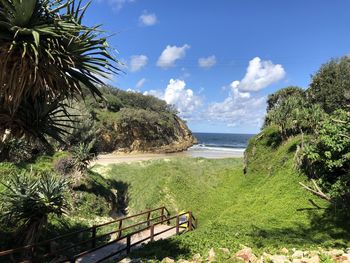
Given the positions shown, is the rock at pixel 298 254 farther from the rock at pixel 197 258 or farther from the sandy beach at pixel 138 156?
the sandy beach at pixel 138 156

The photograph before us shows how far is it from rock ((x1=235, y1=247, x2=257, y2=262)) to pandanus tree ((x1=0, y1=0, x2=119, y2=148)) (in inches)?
239

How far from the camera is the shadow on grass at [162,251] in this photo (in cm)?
1027

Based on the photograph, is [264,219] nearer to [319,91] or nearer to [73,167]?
[73,167]

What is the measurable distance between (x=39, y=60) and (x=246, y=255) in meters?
7.37

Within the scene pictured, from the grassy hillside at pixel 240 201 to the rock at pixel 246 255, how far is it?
706 millimetres

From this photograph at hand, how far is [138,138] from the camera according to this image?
71188 millimetres

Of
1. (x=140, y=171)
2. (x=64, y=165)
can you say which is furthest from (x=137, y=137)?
(x=64, y=165)

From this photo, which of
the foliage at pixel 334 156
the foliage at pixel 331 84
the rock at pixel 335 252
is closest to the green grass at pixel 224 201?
the rock at pixel 335 252

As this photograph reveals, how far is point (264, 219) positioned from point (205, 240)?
509 centimetres

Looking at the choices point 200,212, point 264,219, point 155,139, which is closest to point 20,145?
point 200,212

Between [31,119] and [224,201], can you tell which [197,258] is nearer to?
[31,119]

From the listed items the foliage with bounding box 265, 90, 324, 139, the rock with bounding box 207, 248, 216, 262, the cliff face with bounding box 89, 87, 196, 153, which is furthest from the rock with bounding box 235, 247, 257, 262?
the cliff face with bounding box 89, 87, 196, 153

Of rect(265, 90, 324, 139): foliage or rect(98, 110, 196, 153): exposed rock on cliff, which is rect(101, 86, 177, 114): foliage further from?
rect(265, 90, 324, 139): foliage

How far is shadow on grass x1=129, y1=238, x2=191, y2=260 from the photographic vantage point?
1027 centimetres
